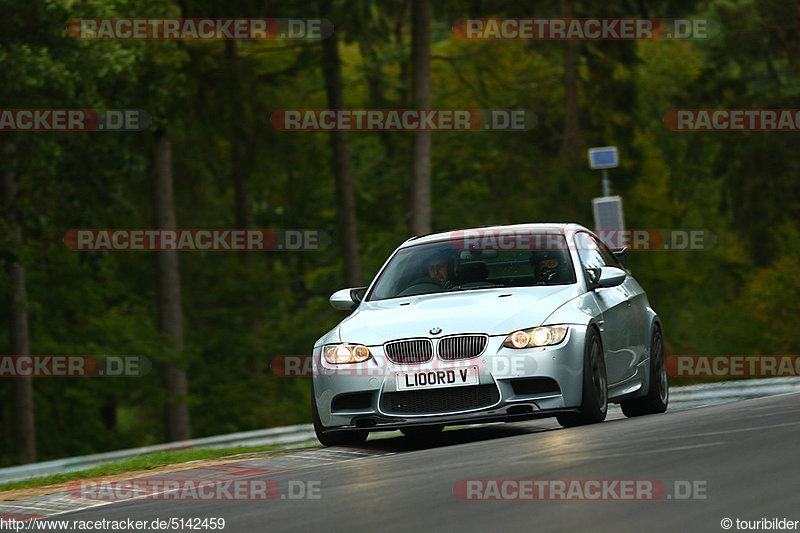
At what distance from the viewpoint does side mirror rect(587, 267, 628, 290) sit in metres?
11.1

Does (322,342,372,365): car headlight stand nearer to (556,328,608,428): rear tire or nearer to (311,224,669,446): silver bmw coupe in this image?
(311,224,669,446): silver bmw coupe

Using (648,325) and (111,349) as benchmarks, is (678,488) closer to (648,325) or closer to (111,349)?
(648,325)

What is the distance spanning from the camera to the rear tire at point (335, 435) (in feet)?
35.4

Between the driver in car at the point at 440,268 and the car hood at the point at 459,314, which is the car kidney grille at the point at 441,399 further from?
the driver in car at the point at 440,268

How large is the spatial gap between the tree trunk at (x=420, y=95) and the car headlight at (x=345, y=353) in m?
18.3

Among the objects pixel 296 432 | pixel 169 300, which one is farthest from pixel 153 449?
pixel 169 300

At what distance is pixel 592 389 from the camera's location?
1028cm

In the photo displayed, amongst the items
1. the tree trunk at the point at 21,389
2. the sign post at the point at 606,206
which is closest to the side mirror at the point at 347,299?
the sign post at the point at 606,206

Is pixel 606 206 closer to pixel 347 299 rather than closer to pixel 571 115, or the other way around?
pixel 347 299

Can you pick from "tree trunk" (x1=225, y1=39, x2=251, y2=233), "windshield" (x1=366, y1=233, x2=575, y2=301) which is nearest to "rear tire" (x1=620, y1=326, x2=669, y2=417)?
"windshield" (x1=366, y1=233, x2=575, y2=301)

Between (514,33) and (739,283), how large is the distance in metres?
14.1

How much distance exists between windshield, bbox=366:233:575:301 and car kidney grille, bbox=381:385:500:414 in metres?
1.39

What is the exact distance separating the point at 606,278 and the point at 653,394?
1670 mm

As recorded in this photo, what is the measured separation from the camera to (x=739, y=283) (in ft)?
160
